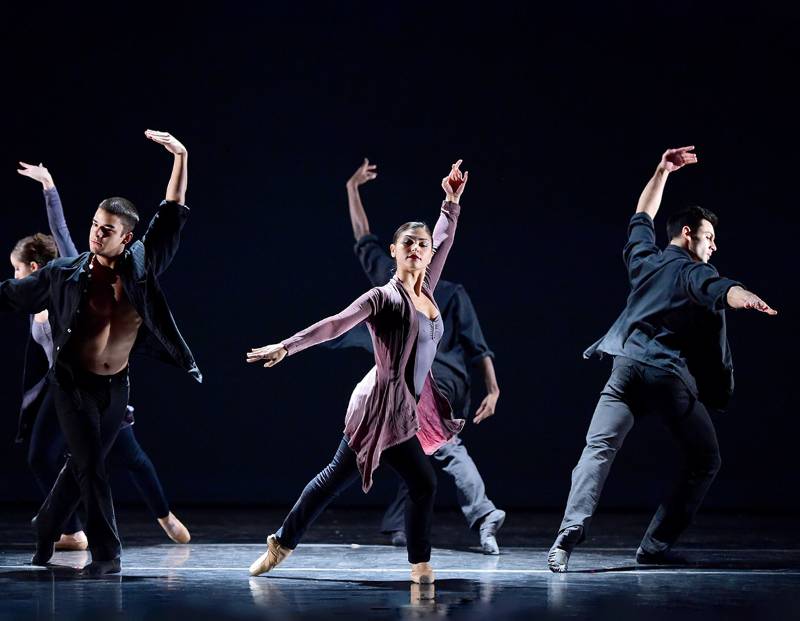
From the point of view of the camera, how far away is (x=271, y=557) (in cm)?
400

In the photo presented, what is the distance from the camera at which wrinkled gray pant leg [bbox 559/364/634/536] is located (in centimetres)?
429

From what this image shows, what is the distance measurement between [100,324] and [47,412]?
2.71 ft

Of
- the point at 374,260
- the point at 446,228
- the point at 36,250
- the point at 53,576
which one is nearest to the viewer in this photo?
the point at 53,576

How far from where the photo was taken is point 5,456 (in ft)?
21.8

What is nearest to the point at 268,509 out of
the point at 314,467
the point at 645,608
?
the point at 314,467

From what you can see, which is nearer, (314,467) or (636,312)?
(636,312)

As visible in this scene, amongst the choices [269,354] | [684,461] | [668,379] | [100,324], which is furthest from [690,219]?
[100,324]

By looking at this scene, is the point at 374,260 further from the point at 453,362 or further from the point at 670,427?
the point at 670,427

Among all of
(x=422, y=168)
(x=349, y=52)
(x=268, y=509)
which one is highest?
(x=349, y=52)

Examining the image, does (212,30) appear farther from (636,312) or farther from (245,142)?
(636,312)

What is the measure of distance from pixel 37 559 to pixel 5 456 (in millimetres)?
2556

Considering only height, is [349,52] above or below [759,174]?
above

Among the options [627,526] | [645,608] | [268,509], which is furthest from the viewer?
[268,509]

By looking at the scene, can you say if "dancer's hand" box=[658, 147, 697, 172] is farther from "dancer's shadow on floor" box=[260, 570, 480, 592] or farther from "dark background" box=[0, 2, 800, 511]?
"dark background" box=[0, 2, 800, 511]
